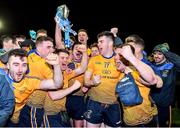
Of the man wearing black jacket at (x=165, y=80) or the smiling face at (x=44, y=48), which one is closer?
the smiling face at (x=44, y=48)

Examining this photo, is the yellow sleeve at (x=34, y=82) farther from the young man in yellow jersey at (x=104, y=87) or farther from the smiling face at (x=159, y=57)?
the smiling face at (x=159, y=57)

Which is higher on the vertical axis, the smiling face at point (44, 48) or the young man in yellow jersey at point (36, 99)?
the smiling face at point (44, 48)

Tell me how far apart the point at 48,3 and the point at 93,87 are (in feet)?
38.6

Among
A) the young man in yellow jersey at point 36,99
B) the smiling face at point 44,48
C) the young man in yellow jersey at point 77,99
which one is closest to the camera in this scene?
the young man in yellow jersey at point 36,99

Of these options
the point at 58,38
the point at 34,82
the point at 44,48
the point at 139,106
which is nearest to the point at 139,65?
the point at 139,106

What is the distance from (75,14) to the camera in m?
17.5

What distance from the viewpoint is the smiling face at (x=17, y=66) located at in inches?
185

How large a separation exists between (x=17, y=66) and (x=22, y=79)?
28 centimetres

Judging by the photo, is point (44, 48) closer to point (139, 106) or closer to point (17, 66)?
point (17, 66)

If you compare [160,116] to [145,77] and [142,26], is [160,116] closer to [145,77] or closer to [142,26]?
[145,77]

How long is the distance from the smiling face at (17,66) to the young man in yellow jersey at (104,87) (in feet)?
6.22

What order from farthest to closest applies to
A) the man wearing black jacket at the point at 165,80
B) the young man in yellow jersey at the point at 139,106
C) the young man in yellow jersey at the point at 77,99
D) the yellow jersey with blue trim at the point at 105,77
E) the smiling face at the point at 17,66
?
the young man in yellow jersey at the point at 77,99
the man wearing black jacket at the point at 165,80
the yellow jersey with blue trim at the point at 105,77
the young man in yellow jersey at the point at 139,106
the smiling face at the point at 17,66

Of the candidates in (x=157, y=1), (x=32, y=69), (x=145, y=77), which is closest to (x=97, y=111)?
(x=32, y=69)

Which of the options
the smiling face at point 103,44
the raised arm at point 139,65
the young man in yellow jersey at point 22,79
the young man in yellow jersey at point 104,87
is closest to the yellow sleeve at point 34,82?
the young man in yellow jersey at point 22,79
